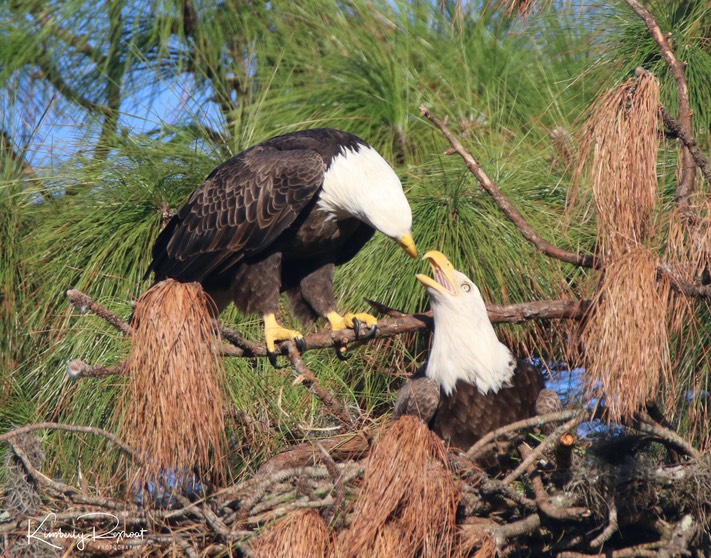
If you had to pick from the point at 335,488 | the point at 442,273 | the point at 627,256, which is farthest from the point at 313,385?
the point at 627,256

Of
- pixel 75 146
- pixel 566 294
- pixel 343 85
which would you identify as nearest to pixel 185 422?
pixel 566 294

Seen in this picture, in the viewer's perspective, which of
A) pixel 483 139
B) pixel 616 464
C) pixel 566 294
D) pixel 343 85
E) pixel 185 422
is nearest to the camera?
pixel 185 422

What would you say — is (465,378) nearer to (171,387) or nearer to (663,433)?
(663,433)

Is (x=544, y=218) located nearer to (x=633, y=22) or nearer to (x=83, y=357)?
(x=633, y=22)

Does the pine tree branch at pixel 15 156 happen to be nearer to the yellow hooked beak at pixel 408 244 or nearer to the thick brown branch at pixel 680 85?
the yellow hooked beak at pixel 408 244

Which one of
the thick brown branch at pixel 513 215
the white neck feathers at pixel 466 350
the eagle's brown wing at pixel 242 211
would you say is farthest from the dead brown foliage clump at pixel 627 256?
the eagle's brown wing at pixel 242 211

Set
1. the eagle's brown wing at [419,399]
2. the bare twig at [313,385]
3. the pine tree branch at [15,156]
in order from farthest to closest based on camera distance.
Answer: the pine tree branch at [15,156] → the eagle's brown wing at [419,399] → the bare twig at [313,385]

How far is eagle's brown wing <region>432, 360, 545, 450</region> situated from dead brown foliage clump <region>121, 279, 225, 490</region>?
2.95ft

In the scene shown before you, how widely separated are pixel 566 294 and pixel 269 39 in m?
2.41

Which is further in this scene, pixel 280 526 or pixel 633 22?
pixel 633 22

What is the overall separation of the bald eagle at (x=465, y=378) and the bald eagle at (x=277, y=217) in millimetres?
279

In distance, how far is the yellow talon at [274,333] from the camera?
383cm

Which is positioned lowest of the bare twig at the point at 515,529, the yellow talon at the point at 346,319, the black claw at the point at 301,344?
the bare twig at the point at 515,529

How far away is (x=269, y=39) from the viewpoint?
5863 millimetres
